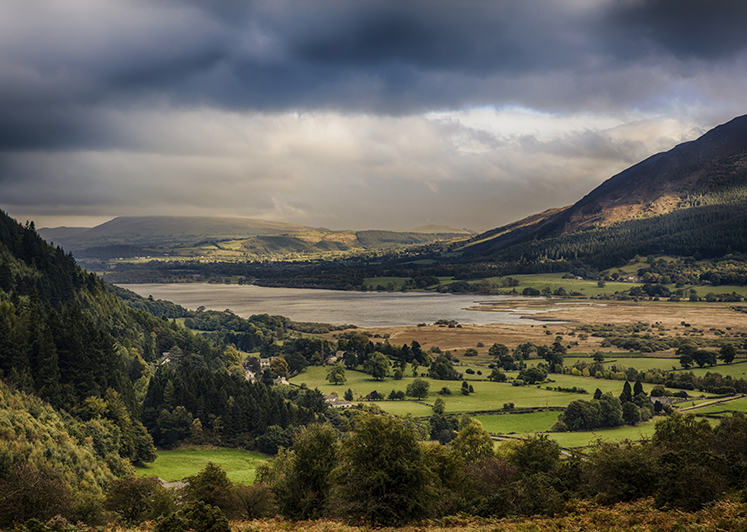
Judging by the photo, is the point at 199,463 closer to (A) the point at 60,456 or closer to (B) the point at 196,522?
(A) the point at 60,456

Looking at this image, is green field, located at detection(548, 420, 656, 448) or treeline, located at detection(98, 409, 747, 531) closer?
treeline, located at detection(98, 409, 747, 531)

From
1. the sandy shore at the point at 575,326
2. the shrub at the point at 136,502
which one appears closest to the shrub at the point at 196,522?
the shrub at the point at 136,502

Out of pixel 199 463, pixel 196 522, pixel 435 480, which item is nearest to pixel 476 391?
pixel 199 463

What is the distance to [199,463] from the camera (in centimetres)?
5575

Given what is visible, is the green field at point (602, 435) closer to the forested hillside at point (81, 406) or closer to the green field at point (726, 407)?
the green field at point (726, 407)

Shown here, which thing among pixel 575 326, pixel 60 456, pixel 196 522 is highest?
pixel 196 522

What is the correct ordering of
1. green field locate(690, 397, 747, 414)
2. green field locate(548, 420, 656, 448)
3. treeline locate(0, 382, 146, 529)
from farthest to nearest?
green field locate(690, 397, 747, 414), green field locate(548, 420, 656, 448), treeline locate(0, 382, 146, 529)

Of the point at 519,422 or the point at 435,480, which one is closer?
the point at 435,480

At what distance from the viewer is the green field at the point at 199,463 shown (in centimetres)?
4984

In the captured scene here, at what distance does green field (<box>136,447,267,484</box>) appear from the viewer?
49.8 metres

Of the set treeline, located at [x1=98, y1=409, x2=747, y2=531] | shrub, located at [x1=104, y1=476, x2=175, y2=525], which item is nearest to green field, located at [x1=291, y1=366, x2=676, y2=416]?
treeline, located at [x1=98, y1=409, x2=747, y2=531]

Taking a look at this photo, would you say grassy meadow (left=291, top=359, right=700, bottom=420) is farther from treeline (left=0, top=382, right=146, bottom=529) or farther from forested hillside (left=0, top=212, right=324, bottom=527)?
treeline (left=0, top=382, right=146, bottom=529)

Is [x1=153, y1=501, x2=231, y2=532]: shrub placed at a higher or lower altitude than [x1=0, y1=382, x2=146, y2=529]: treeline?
higher

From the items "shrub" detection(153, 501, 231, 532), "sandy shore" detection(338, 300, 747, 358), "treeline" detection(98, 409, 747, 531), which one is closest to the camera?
"shrub" detection(153, 501, 231, 532)
